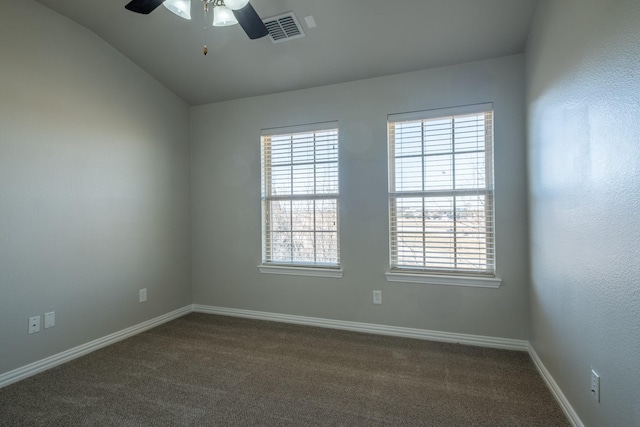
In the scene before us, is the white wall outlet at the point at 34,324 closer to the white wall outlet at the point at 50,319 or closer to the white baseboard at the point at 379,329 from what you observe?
the white wall outlet at the point at 50,319

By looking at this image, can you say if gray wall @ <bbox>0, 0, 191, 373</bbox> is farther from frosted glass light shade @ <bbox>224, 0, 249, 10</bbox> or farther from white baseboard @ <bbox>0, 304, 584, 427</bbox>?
frosted glass light shade @ <bbox>224, 0, 249, 10</bbox>

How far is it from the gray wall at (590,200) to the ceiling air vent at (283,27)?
1778 mm

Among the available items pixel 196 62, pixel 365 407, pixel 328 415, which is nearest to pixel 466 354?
pixel 365 407

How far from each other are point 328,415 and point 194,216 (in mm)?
2837

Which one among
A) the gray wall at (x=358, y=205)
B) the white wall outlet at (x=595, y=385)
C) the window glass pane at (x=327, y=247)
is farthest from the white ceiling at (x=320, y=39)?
the white wall outlet at (x=595, y=385)

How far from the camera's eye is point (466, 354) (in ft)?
8.74

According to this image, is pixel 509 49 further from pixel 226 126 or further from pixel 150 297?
pixel 150 297

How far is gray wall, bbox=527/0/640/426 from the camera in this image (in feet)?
4.18

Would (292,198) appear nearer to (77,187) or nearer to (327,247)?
(327,247)

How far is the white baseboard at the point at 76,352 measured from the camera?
230cm

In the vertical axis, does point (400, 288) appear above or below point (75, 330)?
above

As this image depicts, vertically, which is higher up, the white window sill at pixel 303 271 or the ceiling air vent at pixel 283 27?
the ceiling air vent at pixel 283 27

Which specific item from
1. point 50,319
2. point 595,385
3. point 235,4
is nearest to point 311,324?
point 50,319

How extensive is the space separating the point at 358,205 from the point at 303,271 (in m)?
0.92
